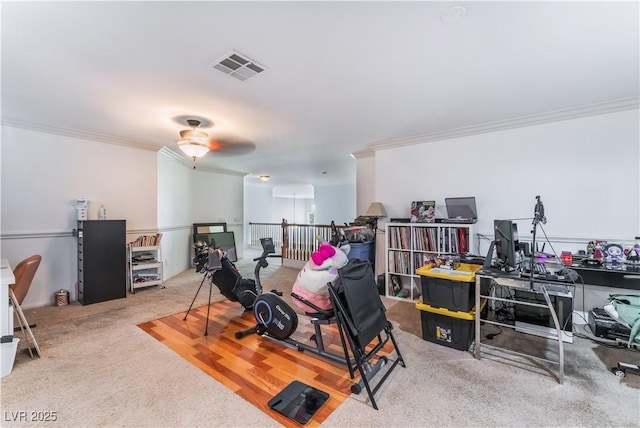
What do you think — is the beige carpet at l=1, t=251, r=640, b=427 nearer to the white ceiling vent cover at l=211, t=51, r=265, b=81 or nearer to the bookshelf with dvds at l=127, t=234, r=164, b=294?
the bookshelf with dvds at l=127, t=234, r=164, b=294

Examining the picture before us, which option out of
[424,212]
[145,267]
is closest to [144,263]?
[145,267]

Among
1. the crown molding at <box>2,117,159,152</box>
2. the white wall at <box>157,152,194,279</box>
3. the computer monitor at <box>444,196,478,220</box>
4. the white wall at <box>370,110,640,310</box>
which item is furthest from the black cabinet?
the computer monitor at <box>444,196,478,220</box>

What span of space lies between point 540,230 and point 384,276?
216cm

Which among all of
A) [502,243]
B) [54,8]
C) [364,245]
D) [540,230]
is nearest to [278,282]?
[364,245]

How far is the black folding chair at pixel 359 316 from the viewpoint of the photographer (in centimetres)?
196

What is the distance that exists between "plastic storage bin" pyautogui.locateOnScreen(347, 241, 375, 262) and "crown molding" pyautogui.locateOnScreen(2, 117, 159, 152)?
3828 millimetres

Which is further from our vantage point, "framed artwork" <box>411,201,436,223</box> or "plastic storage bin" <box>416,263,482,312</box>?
"framed artwork" <box>411,201,436,223</box>

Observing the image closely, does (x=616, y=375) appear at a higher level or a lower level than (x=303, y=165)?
lower

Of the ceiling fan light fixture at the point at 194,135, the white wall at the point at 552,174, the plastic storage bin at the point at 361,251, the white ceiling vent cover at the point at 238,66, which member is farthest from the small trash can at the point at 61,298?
the white wall at the point at 552,174

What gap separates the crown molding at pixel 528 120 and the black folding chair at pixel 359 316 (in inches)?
110

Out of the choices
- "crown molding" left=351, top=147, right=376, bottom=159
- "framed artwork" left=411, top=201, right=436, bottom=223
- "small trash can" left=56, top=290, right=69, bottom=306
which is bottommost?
"small trash can" left=56, top=290, right=69, bottom=306

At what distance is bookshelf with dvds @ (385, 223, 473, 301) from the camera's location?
381 cm

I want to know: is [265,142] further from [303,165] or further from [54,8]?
[54,8]

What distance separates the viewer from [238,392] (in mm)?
1986
